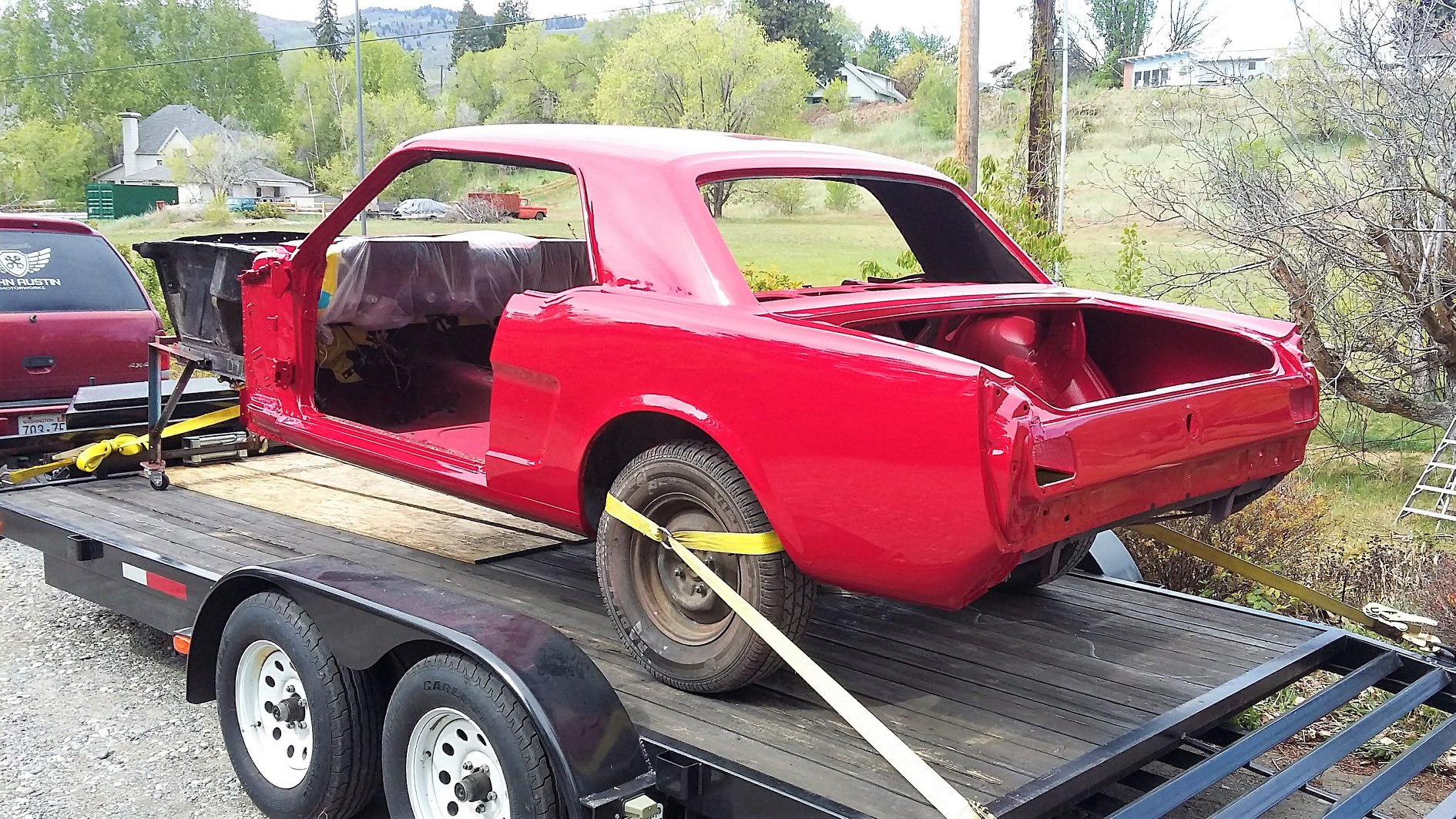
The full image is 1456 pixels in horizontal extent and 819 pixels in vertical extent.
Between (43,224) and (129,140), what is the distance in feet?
186

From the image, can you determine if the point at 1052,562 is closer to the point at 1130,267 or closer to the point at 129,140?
the point at 1130,267

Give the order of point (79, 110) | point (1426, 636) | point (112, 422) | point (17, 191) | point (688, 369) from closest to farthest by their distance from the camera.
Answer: point (688, 369)
point (1426, 636)
point (112, 422)
point (17, 191)
point (79, 110)

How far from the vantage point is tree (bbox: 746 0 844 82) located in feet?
146

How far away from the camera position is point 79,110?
60438 millimetres

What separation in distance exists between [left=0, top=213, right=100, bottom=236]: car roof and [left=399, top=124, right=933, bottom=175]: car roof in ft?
14.5

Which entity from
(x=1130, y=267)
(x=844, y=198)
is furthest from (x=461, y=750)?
(x=844, y=198)

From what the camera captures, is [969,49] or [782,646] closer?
[782,646]

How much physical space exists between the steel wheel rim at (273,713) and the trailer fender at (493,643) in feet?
0.66

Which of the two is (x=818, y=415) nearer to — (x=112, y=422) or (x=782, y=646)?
(x=782, y=646)

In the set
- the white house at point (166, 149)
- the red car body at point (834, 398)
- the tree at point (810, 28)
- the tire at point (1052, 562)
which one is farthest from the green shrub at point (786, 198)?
the white house at point (166, 149)

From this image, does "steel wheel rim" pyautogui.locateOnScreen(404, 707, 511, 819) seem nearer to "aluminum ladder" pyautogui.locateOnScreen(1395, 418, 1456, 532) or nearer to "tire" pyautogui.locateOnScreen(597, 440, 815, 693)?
"tire" pyautogui.locateOnScreen(597, 440, 815, 693)

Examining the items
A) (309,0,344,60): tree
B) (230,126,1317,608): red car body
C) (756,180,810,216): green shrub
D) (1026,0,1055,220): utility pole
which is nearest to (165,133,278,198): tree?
(756,180,810,216): green shrub

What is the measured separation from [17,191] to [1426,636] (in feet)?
181

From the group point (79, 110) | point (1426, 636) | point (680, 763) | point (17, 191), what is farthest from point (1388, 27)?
point (79, 110)
